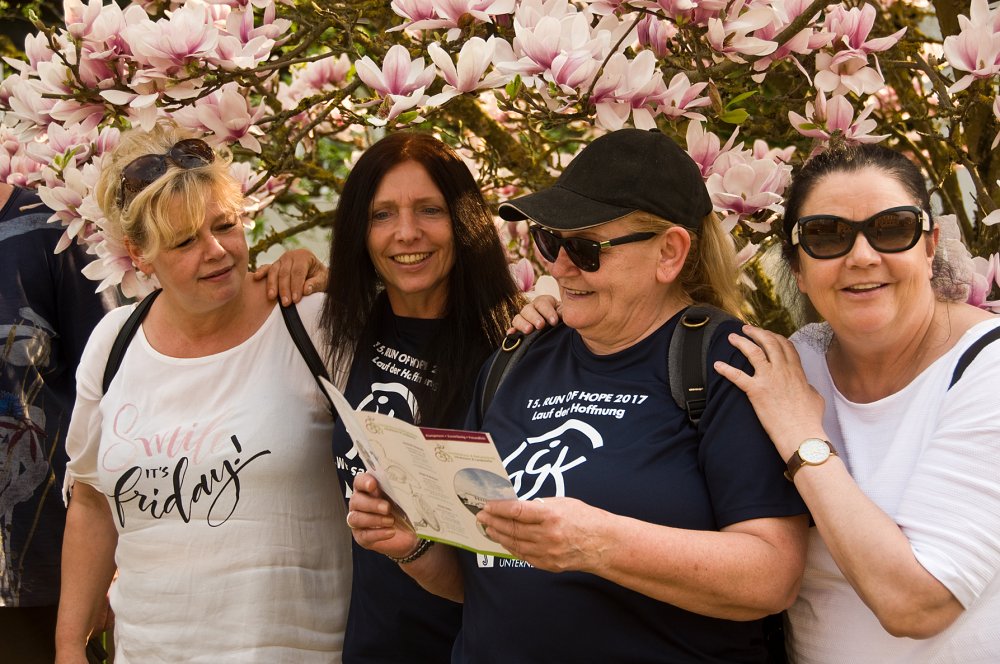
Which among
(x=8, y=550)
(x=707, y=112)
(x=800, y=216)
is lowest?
(x=8, y=550)

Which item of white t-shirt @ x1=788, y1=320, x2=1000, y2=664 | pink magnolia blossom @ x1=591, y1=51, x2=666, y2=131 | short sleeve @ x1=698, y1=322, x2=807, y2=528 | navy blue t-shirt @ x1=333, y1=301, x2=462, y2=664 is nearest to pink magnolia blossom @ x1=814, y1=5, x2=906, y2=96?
pink magnolia blossom @ x1=591, y1=51, x2=666, y2=131

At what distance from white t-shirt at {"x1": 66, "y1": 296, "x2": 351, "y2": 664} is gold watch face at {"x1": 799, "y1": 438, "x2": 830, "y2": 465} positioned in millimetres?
1376

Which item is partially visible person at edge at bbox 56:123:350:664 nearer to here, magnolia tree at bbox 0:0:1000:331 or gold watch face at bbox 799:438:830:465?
magnolia tree at bbox 0:0:1000:331

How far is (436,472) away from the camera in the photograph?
2.02 metres

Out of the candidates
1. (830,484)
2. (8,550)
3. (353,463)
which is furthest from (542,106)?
(8,550)

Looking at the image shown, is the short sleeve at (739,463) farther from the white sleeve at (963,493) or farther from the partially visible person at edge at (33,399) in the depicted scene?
the partially visible person at edge at (33,399)

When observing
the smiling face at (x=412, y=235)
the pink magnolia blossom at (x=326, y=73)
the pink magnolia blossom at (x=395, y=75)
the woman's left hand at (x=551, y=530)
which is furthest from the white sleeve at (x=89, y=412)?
the woman's left hand at (x=551, y=530)

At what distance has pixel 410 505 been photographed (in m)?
2.21

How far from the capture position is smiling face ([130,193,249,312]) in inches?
115

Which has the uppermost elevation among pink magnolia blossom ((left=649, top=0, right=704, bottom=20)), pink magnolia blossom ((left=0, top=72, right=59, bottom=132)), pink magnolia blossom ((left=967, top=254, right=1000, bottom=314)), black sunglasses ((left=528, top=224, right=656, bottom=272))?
pink magnolia blossom ((left=649, top=0, right=704, bottom=20))

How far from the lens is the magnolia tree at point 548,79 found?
238 centimetres

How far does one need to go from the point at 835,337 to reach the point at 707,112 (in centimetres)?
65

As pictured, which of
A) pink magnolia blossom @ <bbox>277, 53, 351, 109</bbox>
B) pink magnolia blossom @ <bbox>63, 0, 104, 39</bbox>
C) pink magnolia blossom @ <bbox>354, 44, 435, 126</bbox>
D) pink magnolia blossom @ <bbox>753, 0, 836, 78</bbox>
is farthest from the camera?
pink magnolia blossom @ <bbox>277, 53, 351, 109</bbox>

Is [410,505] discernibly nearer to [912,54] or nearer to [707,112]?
[707,112]
